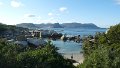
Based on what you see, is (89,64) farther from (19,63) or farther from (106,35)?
(106,35)

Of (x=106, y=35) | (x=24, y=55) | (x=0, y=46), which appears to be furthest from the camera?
(x=106, y=35)

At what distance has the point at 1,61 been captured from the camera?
71.7 feet

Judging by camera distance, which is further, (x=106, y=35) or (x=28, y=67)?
(x=106, y=35)

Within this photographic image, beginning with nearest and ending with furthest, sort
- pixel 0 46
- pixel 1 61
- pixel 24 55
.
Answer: pixel 1 61 < pixel 24 55 < pixel 0 46

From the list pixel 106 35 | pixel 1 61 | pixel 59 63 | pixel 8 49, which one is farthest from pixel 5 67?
pixel 106 35

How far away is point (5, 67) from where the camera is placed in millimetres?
22000

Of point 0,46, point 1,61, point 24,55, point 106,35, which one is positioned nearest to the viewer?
point 1,61

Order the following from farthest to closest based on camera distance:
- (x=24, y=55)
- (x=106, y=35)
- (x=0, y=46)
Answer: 1. (x=106, y=35)
2. (x=0, y=46)
3. (x=24, y=55)

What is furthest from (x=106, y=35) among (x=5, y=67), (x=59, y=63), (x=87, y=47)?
(x=5, y=67)

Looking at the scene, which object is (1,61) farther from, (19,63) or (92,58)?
(92,58)

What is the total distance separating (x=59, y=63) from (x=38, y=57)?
1.58m

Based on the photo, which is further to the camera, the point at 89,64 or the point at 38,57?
the point at 38,57

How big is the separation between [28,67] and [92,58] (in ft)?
14.1

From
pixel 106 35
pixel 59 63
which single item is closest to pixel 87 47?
pixel 106 35
